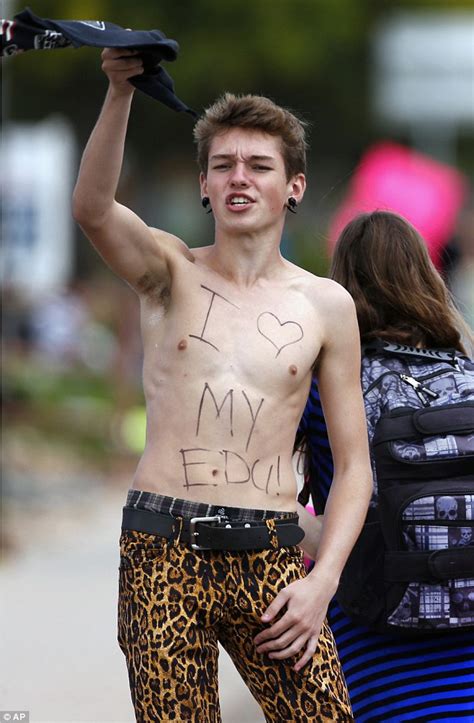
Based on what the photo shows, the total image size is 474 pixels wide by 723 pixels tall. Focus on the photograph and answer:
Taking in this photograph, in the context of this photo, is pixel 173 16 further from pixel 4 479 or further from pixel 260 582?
pixel 260 582

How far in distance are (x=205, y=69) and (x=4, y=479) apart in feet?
73.8

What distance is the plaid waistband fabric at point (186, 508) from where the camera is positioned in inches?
128

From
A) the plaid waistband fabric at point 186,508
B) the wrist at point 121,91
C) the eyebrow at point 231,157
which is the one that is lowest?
the plaid waistband fabric at point 186,508

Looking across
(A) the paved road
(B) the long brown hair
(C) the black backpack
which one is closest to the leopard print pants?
(C) the black backpack

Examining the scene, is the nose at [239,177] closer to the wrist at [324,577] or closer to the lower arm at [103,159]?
the lower arm at [103,159]

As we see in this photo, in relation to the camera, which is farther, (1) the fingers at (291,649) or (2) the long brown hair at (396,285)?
(2) the long brown hair at (396,285)

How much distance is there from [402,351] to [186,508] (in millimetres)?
911

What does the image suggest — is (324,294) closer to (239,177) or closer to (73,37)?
(239,177)

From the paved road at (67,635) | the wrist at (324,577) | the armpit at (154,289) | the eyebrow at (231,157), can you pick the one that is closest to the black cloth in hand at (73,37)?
the eyebrow at (231,157)

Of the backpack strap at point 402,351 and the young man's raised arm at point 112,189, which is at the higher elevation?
the young man's raised arm at point 112,189

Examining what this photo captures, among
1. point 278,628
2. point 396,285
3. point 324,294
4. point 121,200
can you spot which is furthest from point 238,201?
point 121,200

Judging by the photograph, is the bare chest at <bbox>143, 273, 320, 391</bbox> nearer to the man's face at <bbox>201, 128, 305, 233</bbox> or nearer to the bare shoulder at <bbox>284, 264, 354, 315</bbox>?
the bare shoulder at <bbox>284, 264, 354, 315</bbox>

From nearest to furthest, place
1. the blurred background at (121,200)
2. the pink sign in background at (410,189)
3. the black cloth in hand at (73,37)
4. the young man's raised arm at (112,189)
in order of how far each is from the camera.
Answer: the black cloth in hand at (73,37) < the young man's raised arm at (112,189) < the blurred background at (121,200) < the pink sign in background at (410,189)

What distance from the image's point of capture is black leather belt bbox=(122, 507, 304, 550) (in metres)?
3.23
